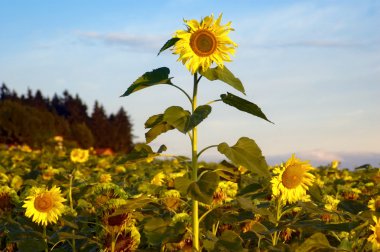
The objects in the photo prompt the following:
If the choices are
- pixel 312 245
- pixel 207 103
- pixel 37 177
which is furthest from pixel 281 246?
pixel 37 177

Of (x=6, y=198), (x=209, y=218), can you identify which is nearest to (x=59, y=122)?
Result: (x=6, y=198)

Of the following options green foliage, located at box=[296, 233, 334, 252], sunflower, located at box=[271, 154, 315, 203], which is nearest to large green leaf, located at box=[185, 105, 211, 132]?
green foliage, located at box=[296, 233, 334, 252]

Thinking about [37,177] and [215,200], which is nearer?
[215,200]

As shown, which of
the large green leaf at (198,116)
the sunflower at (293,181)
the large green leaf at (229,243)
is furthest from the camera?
the sunflower at (293,181)

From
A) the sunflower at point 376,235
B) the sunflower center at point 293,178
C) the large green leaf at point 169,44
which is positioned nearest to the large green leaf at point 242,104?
the large green leaf at point 169,44

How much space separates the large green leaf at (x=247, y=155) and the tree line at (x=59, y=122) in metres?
27.7

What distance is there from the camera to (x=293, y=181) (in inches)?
171

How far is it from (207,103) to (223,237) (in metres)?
0.77

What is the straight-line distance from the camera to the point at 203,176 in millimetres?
3486

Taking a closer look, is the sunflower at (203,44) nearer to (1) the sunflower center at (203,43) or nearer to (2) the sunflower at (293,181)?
(1) the sunflower center at (203,43)

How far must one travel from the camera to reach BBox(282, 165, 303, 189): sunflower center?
436cm

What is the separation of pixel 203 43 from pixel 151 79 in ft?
1.38

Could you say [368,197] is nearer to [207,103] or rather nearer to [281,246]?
[281,246]

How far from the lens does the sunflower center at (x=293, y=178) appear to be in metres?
4.36
